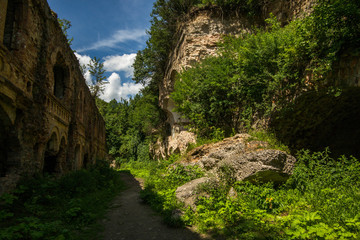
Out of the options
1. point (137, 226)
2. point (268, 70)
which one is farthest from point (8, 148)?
point (268, 70)

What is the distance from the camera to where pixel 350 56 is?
629cm

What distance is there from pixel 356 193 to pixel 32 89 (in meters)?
9.53

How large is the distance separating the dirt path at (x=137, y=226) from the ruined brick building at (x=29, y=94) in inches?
119

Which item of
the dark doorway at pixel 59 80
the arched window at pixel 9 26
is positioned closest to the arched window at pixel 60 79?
the dark doorway at pixel 59 80

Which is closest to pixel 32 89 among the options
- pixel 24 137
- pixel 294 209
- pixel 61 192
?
pixel 24 137

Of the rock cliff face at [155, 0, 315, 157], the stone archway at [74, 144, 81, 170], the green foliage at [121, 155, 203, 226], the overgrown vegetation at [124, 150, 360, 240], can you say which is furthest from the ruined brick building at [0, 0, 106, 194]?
the rock cliff face at [155, 0, 315, 157]

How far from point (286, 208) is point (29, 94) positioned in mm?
8114

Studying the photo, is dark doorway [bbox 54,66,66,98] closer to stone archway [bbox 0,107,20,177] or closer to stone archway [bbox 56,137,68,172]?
stone archway [bbox 56,137,68,172]

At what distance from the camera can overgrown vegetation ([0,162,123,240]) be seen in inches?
157

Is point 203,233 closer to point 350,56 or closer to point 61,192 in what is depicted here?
point 61,192

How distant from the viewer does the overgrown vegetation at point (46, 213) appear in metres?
3.98

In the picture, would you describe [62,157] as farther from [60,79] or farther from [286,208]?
[286,208]

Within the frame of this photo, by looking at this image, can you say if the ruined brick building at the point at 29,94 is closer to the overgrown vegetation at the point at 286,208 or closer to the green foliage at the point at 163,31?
the overgrown vegetation at the point at 286,208

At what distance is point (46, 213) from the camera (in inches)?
219
